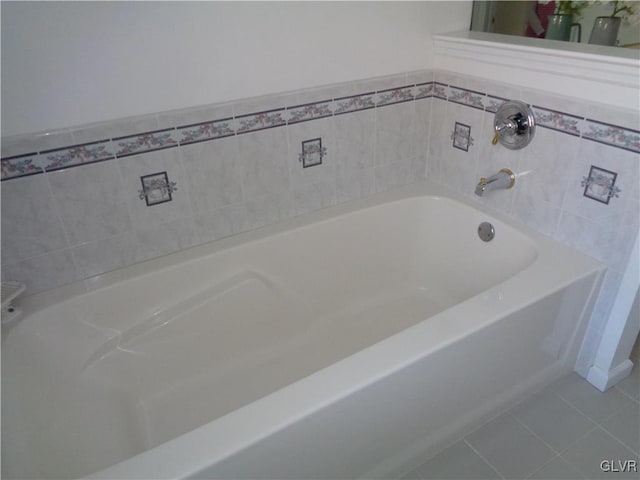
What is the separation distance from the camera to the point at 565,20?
165 centimetres

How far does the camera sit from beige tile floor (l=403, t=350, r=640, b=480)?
4.62 feet

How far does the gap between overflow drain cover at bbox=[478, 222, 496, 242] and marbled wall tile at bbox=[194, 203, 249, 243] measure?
0.88 meters

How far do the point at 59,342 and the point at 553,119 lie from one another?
1.66 meters

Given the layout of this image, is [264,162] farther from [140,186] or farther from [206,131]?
[140,186]

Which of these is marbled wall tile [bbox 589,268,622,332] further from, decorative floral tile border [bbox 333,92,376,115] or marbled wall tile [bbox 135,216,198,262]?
marbled wall tile [bbox 135,216,198,262]

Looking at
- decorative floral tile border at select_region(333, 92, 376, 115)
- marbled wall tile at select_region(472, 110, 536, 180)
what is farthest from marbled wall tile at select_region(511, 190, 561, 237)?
decorative floral tile border at select_region(333, 92, 376, 115)

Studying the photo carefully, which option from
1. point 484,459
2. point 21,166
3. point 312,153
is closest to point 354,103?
point 312,153

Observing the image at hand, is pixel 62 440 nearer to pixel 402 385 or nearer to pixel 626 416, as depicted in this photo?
pixel 402 385

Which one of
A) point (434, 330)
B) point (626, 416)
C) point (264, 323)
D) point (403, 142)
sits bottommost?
point (626, 416)

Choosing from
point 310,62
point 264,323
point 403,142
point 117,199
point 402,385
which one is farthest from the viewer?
point 403,142

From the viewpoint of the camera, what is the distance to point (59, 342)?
140 centimetres

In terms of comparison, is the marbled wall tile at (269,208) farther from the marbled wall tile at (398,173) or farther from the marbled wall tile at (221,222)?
the marbled wall tile at (398,173)

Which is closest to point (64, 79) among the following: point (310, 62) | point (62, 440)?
point (310, 62)

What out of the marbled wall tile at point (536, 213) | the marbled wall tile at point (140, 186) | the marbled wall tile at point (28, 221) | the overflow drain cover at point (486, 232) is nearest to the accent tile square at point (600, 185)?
the marbled wall tile at point (536, 213)
